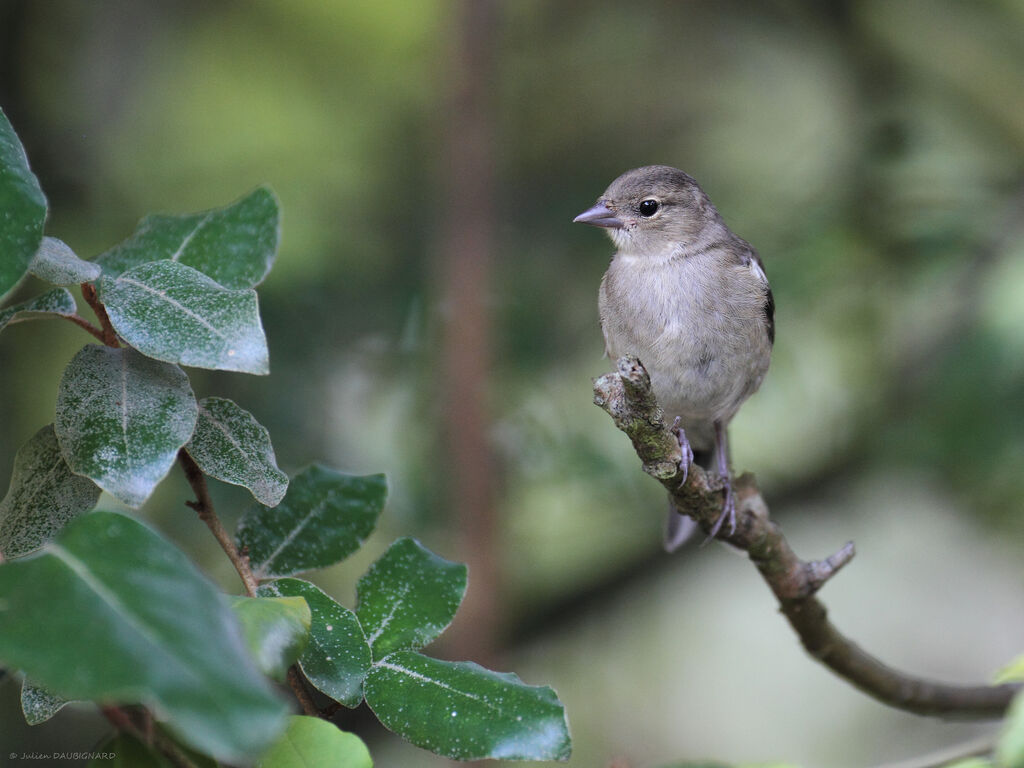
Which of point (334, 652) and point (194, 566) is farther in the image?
point (334, 652)

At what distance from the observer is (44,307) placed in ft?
4.56

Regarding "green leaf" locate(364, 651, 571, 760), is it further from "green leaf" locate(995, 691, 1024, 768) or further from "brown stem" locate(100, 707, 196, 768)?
"green leaf" locate(995, 691, 1024, 768)

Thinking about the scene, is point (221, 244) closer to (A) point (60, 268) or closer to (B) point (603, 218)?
(A) point (60, 268)

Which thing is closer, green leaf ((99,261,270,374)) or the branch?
green leaf ((99,261,270,374))

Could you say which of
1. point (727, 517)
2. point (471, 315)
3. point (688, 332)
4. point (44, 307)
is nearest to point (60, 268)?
point (44, 307)

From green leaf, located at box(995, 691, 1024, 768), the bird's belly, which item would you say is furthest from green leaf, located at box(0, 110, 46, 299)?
the bird's belly

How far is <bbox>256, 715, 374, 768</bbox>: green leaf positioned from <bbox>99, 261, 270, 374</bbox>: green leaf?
1.34 ft

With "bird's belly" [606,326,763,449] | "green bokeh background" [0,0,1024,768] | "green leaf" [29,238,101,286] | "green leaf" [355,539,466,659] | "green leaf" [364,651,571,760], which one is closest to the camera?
"green leaf" [364,651,571,760]

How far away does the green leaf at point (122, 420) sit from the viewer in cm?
129

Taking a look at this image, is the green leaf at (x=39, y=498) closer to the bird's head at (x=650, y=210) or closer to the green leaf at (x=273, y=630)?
the green leaf at (x=273, y=630)

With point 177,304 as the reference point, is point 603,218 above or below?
below

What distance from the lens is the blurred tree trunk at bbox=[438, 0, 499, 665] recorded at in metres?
3.55

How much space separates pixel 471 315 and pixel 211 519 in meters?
2.35

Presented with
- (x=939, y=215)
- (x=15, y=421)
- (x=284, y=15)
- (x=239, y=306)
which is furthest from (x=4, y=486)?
(x=939, y=215)
